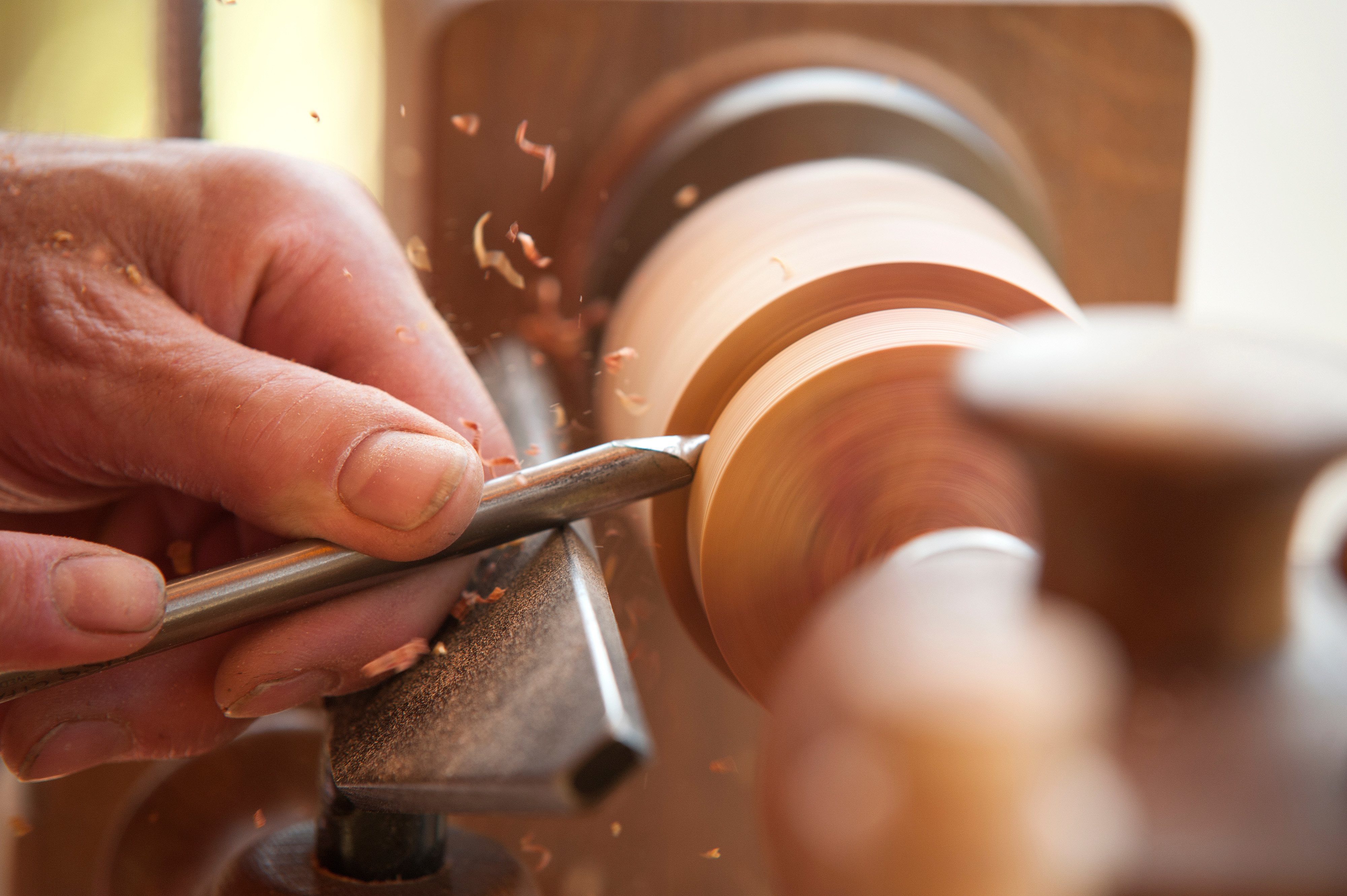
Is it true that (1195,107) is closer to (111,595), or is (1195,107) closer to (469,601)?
(469,601)

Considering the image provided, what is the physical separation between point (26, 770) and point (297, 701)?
15 centimetres

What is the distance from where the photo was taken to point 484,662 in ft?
0.99

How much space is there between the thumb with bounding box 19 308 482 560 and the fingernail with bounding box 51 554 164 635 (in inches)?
2.3

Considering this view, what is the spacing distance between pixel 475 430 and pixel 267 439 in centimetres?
12

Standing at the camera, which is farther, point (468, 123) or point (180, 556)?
point (468, 123)

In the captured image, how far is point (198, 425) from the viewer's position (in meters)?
0.39

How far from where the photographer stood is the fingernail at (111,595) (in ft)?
1.04

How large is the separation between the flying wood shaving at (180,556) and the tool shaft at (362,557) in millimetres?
195

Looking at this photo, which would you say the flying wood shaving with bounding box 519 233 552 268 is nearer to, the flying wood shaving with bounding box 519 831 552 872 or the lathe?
the lathe

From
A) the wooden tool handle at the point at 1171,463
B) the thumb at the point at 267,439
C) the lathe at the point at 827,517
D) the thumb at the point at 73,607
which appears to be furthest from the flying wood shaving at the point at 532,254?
the wooden tool handle at the point at 1171,463

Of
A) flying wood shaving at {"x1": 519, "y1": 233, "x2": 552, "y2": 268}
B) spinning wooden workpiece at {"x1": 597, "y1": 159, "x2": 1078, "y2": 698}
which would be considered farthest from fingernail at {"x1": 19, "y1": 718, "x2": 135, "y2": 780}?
flying wood shaving at {"x1": 519, "y1": 233, "x2": 552, "y2": 268}

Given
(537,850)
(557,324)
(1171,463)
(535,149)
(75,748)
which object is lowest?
(537,850)

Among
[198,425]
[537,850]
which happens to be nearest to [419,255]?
[198,425]

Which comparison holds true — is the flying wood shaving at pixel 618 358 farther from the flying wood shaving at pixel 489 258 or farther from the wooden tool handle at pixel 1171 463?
the wooden tool handle at pixel 1171 463
